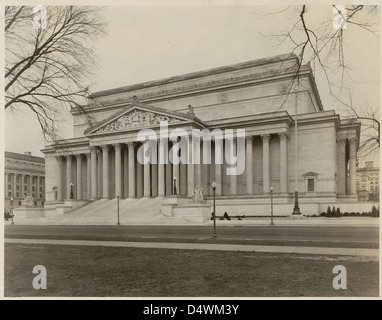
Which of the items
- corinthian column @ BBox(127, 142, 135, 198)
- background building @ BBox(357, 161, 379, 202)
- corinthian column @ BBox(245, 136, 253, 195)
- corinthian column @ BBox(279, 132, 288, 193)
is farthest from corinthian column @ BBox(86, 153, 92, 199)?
background building @ BBox(357, 161, 379, 202)

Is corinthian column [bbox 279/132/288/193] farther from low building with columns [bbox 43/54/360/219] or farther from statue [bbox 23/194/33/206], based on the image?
statue [bbox 23/194/33/206]

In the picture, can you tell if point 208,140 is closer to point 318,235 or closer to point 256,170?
point 318,235

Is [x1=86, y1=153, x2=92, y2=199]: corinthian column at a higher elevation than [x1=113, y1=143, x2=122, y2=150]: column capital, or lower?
lower

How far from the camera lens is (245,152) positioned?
95.7 ft

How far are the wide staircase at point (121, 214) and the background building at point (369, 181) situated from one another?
573 inches

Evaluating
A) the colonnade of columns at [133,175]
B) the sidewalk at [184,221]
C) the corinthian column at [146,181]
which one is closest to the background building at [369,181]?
the sidewalk at [184,221]

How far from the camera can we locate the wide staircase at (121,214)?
27.2 m

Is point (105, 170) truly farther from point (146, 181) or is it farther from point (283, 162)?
point (283, 162)

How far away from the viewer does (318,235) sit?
714 inches

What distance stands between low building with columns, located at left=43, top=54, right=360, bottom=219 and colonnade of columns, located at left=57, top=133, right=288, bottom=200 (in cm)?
11

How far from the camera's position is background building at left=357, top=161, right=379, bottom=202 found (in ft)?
43.0

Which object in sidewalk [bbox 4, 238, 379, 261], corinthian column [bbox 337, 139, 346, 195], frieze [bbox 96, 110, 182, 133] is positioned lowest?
sidewalk [bbox 4, 238, 379, 261]

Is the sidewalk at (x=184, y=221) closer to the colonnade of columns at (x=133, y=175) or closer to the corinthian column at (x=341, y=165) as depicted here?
the colonnade of columns at (x=133, y=175)
